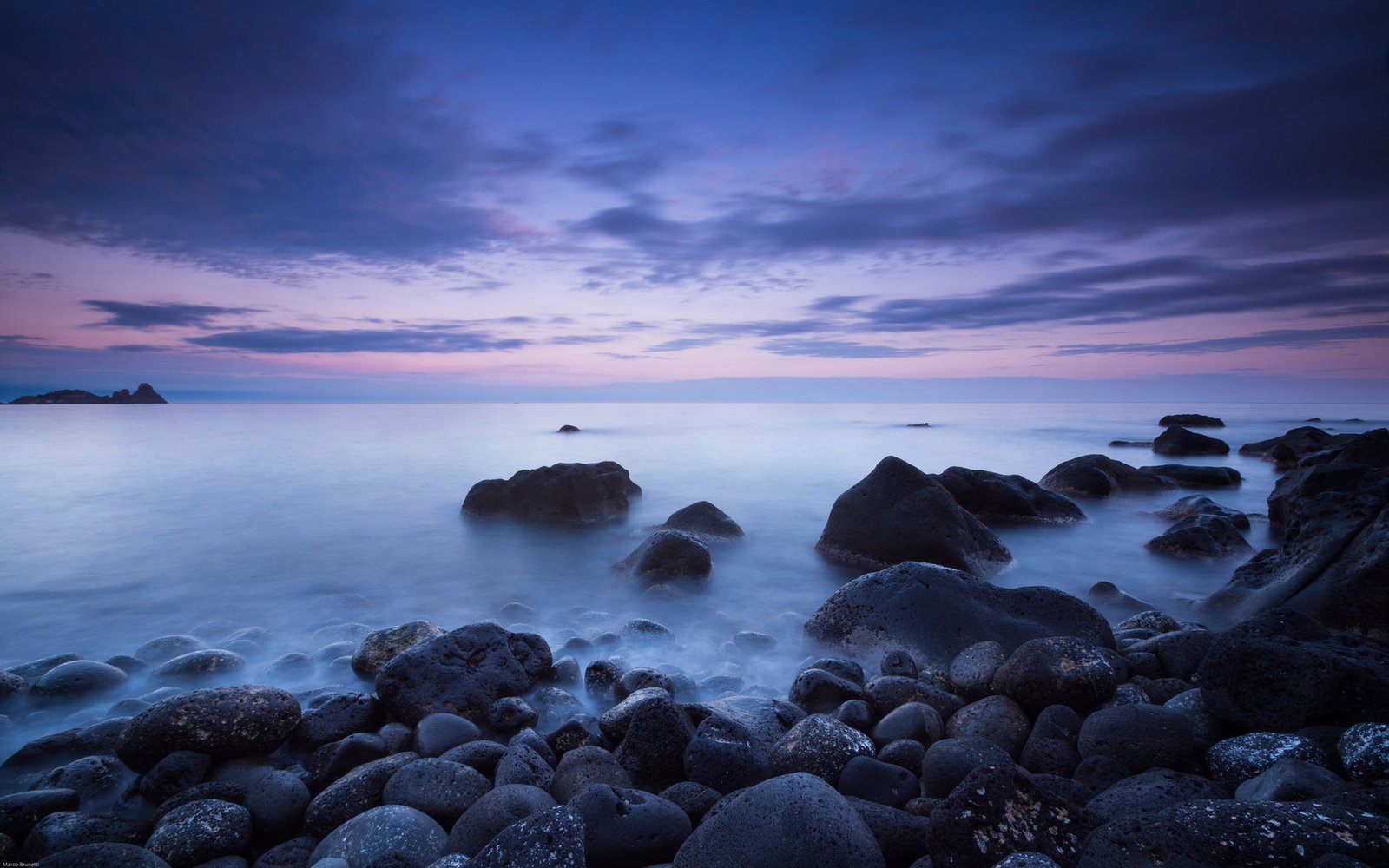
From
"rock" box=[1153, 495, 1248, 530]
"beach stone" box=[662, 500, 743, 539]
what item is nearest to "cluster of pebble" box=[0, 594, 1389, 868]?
"beach stone" box=[662, 500, 743, 539]

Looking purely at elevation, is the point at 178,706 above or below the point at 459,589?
above

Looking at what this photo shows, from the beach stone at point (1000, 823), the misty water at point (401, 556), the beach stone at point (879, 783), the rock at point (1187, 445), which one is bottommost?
the misty water at point (401, 556)

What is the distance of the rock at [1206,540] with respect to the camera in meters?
10.4

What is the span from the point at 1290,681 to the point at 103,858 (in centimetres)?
614

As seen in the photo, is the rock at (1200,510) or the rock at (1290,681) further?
the rock at (1200,510)

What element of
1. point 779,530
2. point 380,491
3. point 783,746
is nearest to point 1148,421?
point 779,530

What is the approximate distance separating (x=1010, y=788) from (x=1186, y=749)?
177 centimetres

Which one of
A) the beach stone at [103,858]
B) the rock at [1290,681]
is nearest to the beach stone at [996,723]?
the rock at [1290,681]

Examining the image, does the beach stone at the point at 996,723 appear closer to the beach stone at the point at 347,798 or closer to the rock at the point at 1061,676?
the rock at the point at 1061,676

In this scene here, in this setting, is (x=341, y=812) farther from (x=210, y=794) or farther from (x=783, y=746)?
(x=783, y=746)

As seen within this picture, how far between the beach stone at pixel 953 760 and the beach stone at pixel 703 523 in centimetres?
830

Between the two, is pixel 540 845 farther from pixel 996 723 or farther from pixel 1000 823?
pixel 996 723

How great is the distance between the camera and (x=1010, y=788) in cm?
266

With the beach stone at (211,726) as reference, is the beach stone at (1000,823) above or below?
above
